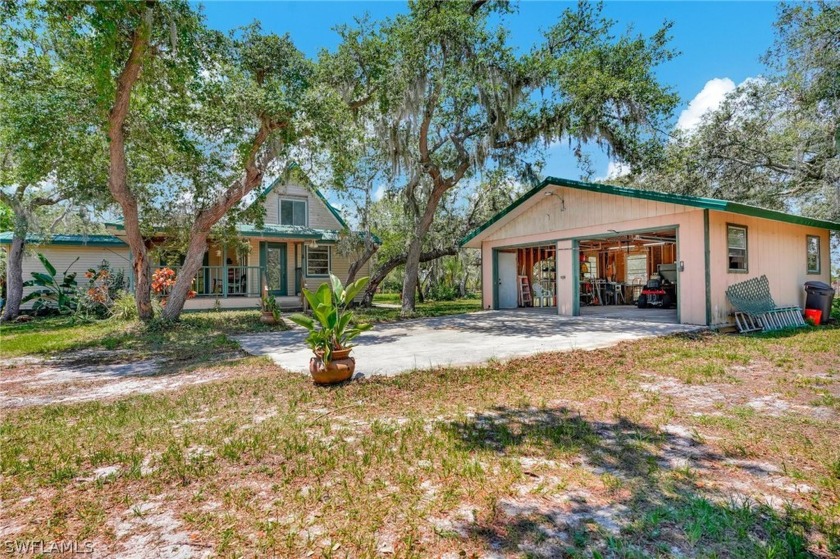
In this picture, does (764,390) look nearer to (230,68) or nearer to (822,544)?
(822,544)

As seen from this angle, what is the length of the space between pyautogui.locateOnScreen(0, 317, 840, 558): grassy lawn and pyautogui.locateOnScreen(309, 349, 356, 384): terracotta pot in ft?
0.57

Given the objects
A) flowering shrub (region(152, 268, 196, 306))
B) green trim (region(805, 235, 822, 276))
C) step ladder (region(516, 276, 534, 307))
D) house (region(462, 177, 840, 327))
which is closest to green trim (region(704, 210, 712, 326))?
house (region(462, 177, 840, 327))

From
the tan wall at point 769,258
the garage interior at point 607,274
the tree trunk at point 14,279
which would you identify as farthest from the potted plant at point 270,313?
the tan wall at point 769,258

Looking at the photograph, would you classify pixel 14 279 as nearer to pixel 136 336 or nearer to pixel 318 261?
pixel 136 336

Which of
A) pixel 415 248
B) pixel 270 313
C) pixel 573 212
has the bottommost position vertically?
pixel 270 313

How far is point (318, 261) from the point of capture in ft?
59.2

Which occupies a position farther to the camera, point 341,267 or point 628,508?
point 341,267

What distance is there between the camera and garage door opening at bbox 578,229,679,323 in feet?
48.8

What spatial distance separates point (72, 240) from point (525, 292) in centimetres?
1708

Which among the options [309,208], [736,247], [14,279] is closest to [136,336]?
[14,279]

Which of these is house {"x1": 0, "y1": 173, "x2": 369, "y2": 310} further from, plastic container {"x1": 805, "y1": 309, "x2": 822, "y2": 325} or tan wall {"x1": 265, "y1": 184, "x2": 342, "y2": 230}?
plastic container {"x1": 805, "y1": 309, "x2": 822, "y2": 325}

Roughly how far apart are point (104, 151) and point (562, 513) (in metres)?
13.2

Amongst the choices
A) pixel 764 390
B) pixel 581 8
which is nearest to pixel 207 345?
pixel 764 390

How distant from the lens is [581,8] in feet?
38.9
